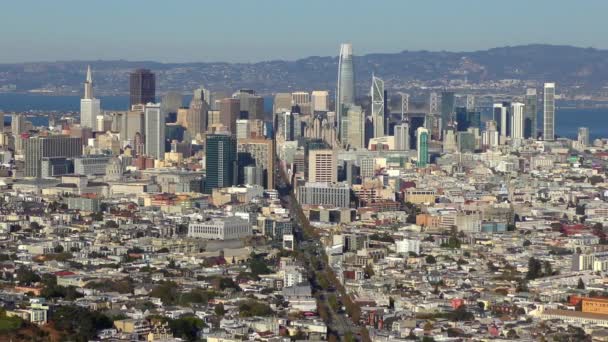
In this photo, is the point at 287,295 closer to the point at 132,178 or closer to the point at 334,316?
the point at 334,316

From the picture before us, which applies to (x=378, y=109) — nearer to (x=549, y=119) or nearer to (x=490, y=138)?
(x=490, y=138)

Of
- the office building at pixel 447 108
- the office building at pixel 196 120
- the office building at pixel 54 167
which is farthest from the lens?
the office building at pixel 447 108

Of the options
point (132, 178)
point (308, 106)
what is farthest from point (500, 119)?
point (132, 178)

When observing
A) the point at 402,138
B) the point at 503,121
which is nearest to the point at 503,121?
the point at 503,121

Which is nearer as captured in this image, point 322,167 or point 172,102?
point 322,167

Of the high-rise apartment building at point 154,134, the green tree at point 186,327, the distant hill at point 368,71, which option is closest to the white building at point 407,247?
the green tree at point 186,327

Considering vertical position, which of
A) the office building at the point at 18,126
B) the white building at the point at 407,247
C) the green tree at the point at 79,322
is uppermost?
the office building at the point at 18,126

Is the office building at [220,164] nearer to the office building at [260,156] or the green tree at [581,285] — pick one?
the office building at [260,156]
